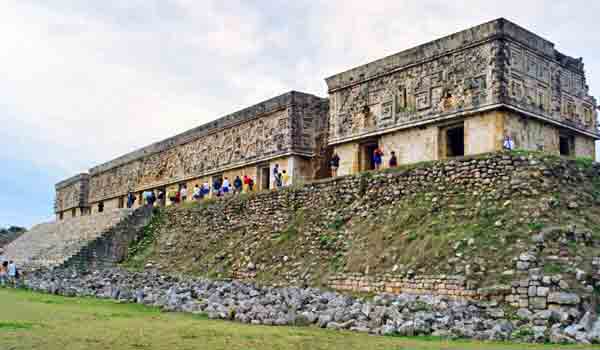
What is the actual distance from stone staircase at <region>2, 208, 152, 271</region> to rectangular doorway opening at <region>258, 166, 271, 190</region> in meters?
4.15

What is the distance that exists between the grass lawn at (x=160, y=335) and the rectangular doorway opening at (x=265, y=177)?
41.2ft

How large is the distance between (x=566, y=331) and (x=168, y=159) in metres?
22.7

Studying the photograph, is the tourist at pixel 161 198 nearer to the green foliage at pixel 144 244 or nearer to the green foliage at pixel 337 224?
the green foliage at pixel 144 244

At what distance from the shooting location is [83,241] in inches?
795

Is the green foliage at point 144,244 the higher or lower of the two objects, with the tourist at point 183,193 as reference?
lower

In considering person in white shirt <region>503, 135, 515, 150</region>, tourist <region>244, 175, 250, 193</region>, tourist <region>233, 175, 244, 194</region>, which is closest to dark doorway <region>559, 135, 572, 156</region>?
person in white shirt <region>503, 135, 515, 150</region>

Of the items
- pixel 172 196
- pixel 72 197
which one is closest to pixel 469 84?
pixel 172 196

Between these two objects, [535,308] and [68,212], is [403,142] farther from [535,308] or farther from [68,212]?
[68,212]

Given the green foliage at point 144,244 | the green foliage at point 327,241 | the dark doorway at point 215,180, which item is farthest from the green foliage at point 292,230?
the dark doorway at point 215,180

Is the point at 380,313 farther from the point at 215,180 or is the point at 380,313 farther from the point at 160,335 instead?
the point at 215,180

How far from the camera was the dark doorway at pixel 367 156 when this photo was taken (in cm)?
1741

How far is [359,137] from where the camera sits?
1712 cm

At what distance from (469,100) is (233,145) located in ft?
36.0

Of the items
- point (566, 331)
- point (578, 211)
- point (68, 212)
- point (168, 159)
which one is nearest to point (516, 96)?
point (578, 211)
